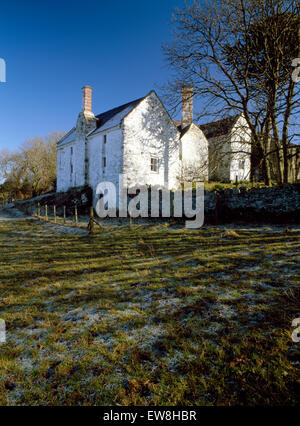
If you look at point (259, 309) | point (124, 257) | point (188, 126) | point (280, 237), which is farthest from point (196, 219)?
point (188, 126)

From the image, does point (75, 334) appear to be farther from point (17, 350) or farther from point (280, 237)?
point (280, 237)

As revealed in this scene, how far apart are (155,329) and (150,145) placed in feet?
62.1

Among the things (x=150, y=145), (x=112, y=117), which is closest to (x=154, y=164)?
(x=150, y=145)

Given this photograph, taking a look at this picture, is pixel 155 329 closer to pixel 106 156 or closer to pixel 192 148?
pixel 106 156

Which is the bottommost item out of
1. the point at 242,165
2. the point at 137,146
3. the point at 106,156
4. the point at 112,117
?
the point at 106,156

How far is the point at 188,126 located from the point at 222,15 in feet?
38.3

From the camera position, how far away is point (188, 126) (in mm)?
25234

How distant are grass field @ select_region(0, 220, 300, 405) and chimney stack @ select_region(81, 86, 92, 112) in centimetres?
2152

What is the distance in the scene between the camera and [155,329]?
3676mm

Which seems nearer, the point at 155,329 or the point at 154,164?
the point at 155,329

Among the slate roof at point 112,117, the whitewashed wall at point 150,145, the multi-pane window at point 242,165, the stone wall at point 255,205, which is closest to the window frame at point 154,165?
the whitewashed wall at point 150,145

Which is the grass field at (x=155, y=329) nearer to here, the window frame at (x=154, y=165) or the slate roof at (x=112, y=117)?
the window frame at (x=154, y=165)

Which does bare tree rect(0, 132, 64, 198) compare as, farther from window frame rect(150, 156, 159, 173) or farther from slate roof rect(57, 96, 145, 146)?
window frame rect(150, 156, 159, 173)

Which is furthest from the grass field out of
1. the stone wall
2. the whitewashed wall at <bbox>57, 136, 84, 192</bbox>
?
the whitewashed wall at <bbox>57, 136, 84, 192</bbox>
